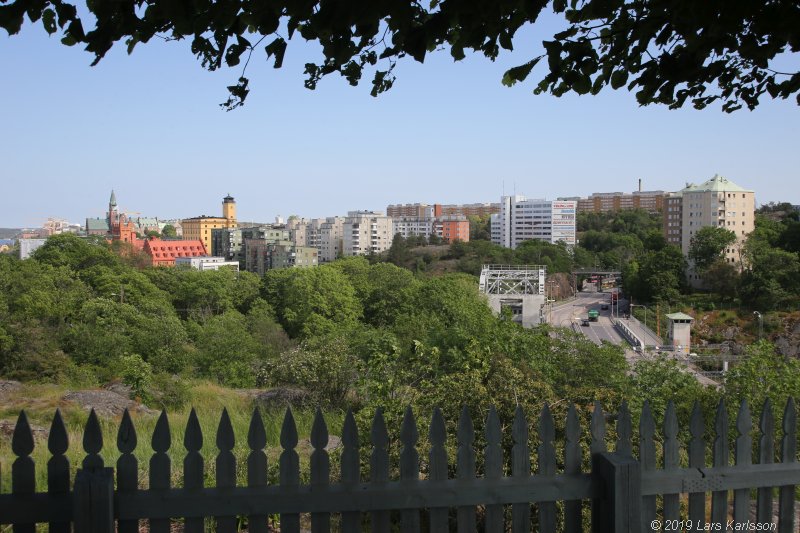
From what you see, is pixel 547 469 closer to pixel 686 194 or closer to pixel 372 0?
pixel 372 0

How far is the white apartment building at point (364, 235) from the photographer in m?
92.8

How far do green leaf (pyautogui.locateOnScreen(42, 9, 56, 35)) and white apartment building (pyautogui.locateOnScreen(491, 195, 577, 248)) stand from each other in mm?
96661

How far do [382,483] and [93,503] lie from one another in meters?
0.96

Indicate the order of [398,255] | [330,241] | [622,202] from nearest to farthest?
[398,255]
[330,241]
[622,202]

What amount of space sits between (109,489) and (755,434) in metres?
6.32

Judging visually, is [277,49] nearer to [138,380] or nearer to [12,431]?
[12,431]

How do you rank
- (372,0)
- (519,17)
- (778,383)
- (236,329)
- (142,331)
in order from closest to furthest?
(372,0) → (519,17) → (778,383) → (142,331) → (236,329)

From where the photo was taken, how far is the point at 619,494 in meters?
2.56

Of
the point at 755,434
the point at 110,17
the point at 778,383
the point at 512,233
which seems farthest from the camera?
the point at 512,233

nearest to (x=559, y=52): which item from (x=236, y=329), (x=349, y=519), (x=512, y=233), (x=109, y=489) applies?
(x=349, y=519)

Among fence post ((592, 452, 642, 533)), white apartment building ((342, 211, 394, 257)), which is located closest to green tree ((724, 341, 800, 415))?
fence post ((592, 452, 642, 533))

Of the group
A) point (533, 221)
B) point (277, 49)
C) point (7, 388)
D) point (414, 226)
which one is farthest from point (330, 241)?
point (277, 49)

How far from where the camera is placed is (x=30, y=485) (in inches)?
95.3

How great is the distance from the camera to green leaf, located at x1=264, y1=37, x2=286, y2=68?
8.53 ft
